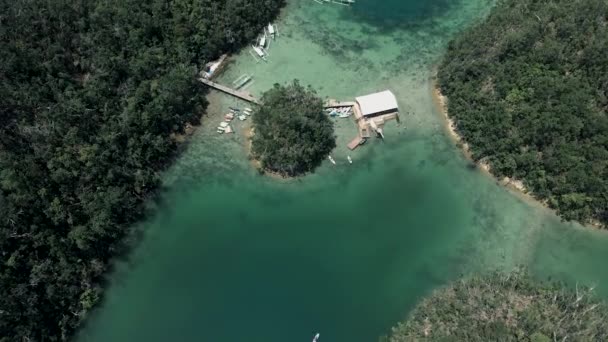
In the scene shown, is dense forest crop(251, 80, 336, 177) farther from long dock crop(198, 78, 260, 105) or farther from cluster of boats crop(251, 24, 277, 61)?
cluster of boats crop(251, 24, 277, 61)

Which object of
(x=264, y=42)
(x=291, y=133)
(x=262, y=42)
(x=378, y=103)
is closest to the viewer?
(x=291, y=133)

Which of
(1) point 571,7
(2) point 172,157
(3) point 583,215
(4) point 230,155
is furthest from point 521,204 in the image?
(2) point 172,157

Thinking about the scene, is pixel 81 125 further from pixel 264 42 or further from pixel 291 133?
pixel 264 42

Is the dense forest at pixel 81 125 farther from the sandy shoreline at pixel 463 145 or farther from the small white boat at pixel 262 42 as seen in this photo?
the sandy shoreline at pixel 463 145

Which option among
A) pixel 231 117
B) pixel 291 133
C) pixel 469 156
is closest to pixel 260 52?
pixel 231 117

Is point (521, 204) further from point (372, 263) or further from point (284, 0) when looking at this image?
point (284, 0)

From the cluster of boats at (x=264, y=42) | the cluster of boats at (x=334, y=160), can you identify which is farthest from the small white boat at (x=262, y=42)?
the cluster of boats at (x=334, y=160)

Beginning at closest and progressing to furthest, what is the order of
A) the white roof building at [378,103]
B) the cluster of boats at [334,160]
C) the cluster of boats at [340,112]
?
the cluster of boats at [334,160] < the white roof building at [378,103] < the cluster of boats at [340,112]
